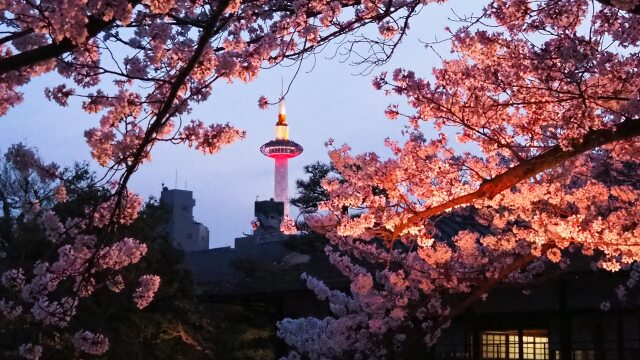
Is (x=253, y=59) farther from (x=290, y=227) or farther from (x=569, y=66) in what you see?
(x=290, y=227)

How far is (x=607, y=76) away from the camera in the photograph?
6.32 metres

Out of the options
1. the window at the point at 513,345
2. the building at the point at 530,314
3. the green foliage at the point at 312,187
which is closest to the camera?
the building at the point at 530,314

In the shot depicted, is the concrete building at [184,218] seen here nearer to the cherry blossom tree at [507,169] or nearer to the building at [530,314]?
the building at [530,314]

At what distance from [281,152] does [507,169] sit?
69.2m

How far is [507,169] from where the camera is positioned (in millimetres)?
6738

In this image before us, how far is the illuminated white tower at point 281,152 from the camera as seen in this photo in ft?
246

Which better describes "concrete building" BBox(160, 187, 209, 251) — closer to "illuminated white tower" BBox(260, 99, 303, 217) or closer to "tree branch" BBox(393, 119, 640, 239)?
"illuminated white tower" BBox(260, 99, 303, 217)

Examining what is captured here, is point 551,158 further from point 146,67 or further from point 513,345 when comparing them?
point 513,345

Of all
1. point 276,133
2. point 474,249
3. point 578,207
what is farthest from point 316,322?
point 276,133

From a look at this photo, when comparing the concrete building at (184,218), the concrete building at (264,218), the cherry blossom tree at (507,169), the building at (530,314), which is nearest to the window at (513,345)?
the building at (530,314)

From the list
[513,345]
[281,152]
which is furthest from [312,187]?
[281,152]

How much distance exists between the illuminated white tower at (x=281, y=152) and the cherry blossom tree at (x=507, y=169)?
2495 inches

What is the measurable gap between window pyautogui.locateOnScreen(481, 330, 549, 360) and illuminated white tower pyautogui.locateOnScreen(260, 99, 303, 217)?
6135 centimetres

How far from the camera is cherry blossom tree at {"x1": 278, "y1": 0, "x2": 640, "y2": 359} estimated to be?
6031 mm
